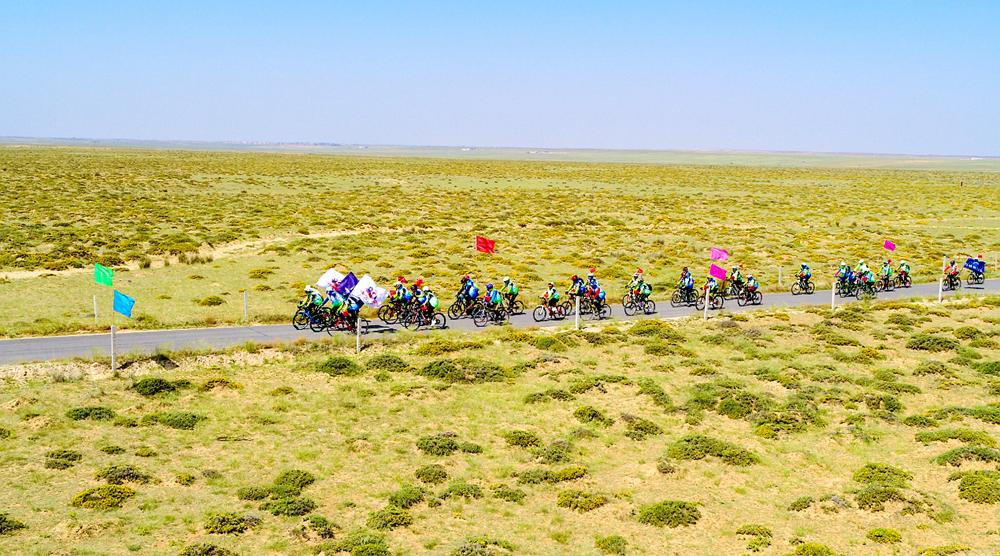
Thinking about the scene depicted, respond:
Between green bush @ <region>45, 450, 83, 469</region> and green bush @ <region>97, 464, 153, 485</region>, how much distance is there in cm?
91

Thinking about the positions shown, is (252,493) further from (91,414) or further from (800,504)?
(800,504)

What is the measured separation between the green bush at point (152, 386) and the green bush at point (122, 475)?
494 centimetres

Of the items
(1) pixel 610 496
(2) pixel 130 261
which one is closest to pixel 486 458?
(1) pixel 610 496

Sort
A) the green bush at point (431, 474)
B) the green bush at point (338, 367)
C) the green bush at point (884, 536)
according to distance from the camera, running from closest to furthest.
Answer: the green bush at point (884, 536)
the green bush at point (431, 474)
the green bush at point (338, 367)

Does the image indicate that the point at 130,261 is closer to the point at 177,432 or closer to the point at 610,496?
the point at 177,432

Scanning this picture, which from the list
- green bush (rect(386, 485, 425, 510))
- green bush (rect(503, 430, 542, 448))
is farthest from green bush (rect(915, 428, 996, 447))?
green bush (rect(386, 485, 425, 510))

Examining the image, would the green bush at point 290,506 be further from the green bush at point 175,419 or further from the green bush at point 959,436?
the green bush at point 959,436

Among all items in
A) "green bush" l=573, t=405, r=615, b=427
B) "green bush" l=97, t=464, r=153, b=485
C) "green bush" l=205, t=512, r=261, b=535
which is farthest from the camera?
"green bush" l=573, t=405, r=615, b=427

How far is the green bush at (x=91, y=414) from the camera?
19123 millimetres

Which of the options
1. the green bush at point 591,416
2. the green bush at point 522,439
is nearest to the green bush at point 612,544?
the green bush at point 522,439

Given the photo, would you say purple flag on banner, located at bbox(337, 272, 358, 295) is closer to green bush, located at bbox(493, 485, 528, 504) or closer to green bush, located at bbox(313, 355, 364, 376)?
green bush, located at bbox(313, 355, 364, 376)

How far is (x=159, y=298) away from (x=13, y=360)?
34.9 ft

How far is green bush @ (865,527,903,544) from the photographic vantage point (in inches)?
555

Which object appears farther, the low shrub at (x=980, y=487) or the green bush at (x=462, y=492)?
the green bush at (x=462, y=492)
